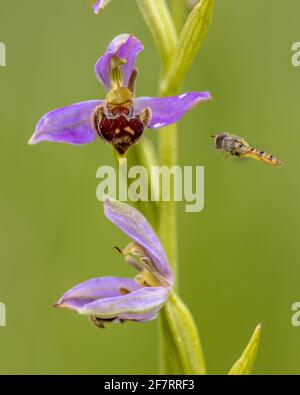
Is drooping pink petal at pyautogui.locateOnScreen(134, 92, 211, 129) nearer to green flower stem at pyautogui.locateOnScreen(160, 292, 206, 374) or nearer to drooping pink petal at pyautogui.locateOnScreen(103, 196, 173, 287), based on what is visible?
drooping pink petal at pyautogui.locateOnScreen(103, 196, 173, 287)

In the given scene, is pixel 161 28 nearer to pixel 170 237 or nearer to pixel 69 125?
pixel 69 125

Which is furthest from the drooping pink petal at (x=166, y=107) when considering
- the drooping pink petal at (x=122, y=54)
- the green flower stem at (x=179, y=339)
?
the green flower stem at (x=179, y=339)

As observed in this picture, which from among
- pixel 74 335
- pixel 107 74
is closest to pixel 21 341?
pixel 74 335

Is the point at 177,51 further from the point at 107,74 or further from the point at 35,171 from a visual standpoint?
the point at 35,171

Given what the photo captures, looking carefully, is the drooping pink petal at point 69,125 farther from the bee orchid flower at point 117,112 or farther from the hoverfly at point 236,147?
the hoverfly at point 236,147

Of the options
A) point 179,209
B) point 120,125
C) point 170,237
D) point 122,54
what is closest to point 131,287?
point 170,237
